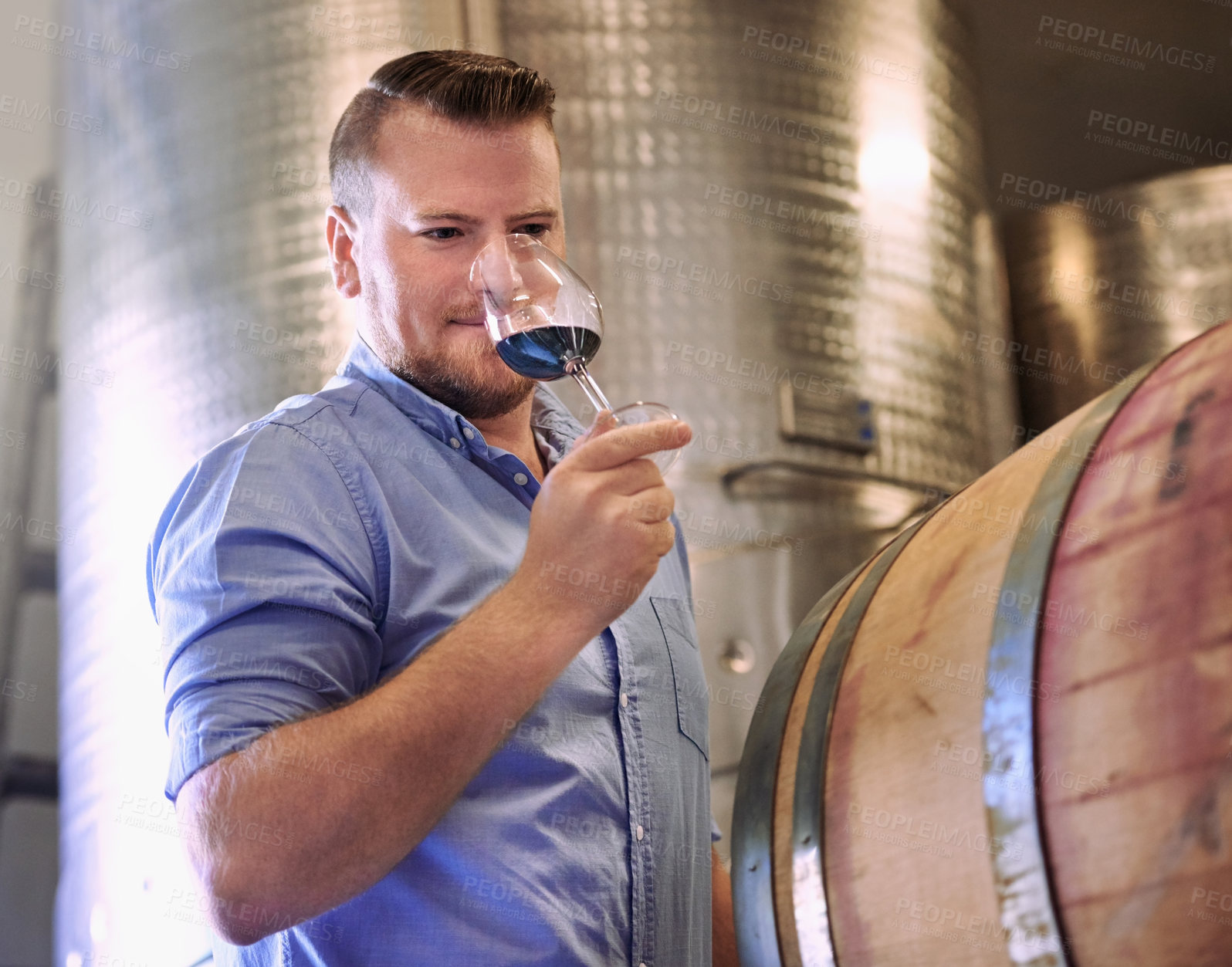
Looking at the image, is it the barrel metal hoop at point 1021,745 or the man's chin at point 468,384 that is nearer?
the barrel metal hoop at point 1021,745

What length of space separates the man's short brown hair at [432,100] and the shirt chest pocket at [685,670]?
55cm

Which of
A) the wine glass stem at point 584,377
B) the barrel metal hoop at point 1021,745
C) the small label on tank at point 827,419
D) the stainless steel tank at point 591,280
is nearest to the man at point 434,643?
the wine glass stem at point 584,377

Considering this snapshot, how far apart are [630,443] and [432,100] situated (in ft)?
1.77

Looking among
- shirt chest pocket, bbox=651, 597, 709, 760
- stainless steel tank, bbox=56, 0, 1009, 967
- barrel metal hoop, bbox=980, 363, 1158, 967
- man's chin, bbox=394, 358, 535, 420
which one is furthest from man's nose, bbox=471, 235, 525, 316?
stainless steel tank, bbox=56, 0, 1009, 967

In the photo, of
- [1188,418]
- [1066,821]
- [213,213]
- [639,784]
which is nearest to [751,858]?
[639,784]

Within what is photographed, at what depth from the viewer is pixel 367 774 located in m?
0.92

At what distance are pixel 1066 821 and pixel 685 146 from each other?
218cm

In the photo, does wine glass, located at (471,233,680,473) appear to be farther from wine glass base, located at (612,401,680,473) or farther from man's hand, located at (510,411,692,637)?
man's hand, located at (510,411,692,637)

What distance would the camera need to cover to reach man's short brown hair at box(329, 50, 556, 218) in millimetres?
1293

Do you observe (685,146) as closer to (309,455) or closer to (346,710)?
(309,455)

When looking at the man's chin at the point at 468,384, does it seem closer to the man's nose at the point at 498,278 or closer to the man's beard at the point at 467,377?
the man's beard at the point at 467,377

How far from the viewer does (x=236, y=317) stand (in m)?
2.52

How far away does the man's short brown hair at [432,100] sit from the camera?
1.29m

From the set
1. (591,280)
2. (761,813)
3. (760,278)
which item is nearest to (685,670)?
(761,813)
